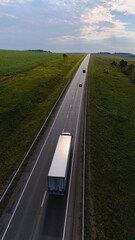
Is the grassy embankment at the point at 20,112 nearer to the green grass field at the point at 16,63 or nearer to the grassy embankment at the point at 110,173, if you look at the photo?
the grassy embankment at the point at 110,173

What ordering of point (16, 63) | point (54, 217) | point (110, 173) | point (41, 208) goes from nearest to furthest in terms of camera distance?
point (54, 217), point (41, 208), point (110, 173), point (16, 63)

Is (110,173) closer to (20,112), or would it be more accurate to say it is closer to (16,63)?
(20,112)

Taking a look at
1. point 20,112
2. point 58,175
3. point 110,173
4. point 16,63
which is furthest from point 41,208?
point 16,63

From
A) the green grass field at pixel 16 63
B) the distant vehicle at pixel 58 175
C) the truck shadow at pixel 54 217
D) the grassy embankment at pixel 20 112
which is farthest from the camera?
the green grass field at pixel 16 63

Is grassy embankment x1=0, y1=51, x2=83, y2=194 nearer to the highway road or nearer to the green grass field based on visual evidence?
the highway road

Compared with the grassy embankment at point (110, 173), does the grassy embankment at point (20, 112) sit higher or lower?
higher

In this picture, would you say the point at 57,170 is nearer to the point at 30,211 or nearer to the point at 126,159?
the point at 30,211

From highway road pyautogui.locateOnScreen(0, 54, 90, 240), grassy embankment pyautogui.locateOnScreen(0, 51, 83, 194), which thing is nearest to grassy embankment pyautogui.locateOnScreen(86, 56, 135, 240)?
highway road pyautogui.locateOnScreen(0, 54, 90, 240)

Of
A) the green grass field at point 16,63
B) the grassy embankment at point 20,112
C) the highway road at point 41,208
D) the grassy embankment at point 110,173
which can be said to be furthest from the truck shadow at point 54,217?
the green grass field at point 16,63

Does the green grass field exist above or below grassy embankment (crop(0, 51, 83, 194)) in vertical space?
above
